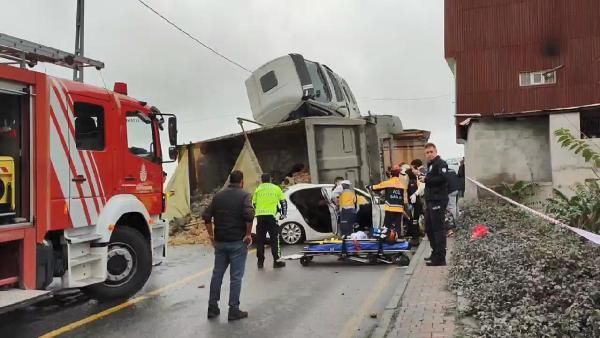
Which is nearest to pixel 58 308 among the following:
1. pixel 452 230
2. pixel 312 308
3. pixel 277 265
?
pixel 312 308

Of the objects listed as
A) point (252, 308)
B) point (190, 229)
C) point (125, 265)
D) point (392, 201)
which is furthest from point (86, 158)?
point (190, 229)

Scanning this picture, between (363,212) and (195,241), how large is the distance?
432 centimetres

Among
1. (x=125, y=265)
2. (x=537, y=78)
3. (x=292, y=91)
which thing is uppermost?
(x=537, y=78)

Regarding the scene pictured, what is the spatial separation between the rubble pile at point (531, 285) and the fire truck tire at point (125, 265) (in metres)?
4.01

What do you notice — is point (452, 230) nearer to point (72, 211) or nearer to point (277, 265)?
point (277, 265)

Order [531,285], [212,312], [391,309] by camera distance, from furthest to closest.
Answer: [212,312]
[391,309]
[531,285]

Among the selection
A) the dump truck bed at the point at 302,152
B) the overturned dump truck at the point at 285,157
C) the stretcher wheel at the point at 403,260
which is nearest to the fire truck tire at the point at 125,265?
the stretcher wheel at the point at 403,260

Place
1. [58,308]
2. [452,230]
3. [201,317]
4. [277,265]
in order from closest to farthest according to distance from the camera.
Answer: [201,317] < [58,308] < [277,265] < [452,230]

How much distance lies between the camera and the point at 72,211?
23.2 ft

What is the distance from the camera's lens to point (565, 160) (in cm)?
1903

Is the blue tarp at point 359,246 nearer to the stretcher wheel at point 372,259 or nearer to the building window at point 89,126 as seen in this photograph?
the stretcher wheel at point 372,259

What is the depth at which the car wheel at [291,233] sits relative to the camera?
1355 centimetres

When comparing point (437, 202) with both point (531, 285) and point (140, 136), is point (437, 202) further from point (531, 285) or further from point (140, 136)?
point (140, 136)

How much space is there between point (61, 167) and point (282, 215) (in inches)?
199
